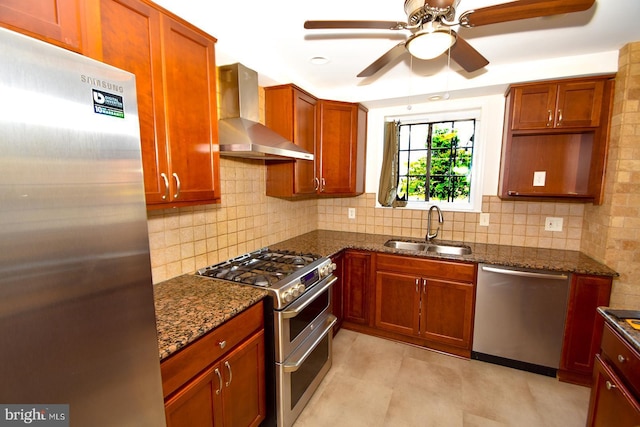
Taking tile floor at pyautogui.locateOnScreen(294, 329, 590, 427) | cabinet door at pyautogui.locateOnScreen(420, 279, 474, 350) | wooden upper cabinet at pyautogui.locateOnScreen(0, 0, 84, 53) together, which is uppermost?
wooden upper cabinet at pyautogui.locateOnScreen(0, 0, 84, 53)

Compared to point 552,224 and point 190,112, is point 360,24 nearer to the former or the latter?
point 190,112

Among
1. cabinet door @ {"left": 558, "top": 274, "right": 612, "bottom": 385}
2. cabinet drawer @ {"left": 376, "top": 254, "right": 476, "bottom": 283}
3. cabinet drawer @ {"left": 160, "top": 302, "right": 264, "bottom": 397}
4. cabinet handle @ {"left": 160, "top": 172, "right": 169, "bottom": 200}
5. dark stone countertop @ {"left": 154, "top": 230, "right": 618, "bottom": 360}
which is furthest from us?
cabinet drawer @ {"left": 376, "top": 254, "right": 476, "bottom": 283}

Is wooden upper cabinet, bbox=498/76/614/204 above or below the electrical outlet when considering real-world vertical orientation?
above

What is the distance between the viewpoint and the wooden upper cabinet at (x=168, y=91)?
1.12 metres

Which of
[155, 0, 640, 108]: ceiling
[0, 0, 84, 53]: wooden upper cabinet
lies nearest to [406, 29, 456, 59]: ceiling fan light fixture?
[155, 0, 640, 108]: ceiling

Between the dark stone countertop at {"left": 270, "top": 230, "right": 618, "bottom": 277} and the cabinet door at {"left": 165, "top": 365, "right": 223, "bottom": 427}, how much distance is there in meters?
1.26

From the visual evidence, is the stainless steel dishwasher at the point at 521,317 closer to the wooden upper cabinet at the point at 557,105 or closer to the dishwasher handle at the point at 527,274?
the dishwasher handle at the point at 527,274

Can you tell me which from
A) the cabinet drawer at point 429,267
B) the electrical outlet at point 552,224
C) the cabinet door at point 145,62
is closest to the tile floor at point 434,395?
the cabinet drawer at point 429,267

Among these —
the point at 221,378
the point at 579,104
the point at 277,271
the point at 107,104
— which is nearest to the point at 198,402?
the point at 221,378

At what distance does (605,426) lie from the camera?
49.4 inches

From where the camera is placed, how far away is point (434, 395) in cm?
204

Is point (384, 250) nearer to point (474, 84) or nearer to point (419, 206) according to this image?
point (419, 206)

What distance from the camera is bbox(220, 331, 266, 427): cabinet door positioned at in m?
1.37

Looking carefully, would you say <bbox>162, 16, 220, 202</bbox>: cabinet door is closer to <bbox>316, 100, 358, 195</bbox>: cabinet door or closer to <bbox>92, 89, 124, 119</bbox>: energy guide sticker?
<bbox>92, 89, 124, 119</bbox>: energy guide sticker
